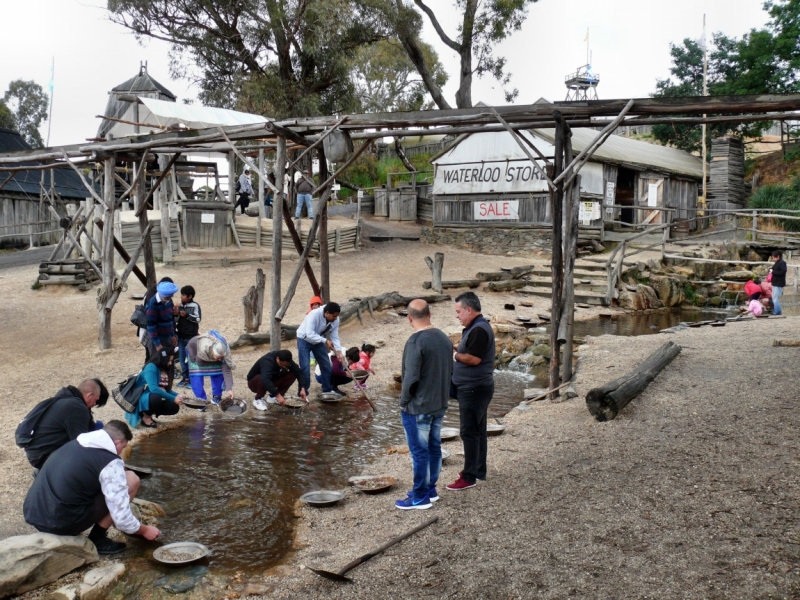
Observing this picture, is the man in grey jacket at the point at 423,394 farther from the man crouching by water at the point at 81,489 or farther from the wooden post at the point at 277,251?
the wooden post at the point at 277,251

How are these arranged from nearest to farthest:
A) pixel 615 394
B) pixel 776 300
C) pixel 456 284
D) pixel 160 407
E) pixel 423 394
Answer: pixel 423 394
pixel 615 394
pixel 160 407
pixel 776 300
pixel 456 284

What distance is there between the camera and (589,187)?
80.7 ft

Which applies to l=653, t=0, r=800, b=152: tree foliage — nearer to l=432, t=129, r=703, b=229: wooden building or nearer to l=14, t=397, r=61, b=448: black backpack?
l=432, t=129, r=703, b=229: wooden building

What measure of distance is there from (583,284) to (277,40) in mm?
14258

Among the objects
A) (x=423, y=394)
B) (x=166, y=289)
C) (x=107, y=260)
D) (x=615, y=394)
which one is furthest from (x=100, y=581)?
(x=107, y=260)

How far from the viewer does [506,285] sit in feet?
64.6

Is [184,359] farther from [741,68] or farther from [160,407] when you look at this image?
[741,68]

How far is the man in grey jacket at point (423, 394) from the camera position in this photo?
572 centimetres

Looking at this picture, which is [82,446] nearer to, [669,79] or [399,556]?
[399,556]

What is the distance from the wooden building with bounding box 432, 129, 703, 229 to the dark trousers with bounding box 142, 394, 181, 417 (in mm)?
16880

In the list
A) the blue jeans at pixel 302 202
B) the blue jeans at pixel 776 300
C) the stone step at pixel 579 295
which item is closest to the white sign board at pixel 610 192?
the stone step at pixel 579 295

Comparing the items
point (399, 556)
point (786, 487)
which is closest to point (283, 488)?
point (399, 556)

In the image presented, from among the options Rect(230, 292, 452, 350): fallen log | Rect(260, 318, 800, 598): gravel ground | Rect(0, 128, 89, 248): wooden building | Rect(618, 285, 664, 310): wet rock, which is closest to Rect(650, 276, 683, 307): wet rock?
Rect(618, 285, 664, 310): wet rock

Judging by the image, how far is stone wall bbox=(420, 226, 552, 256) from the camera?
78.9 ft
